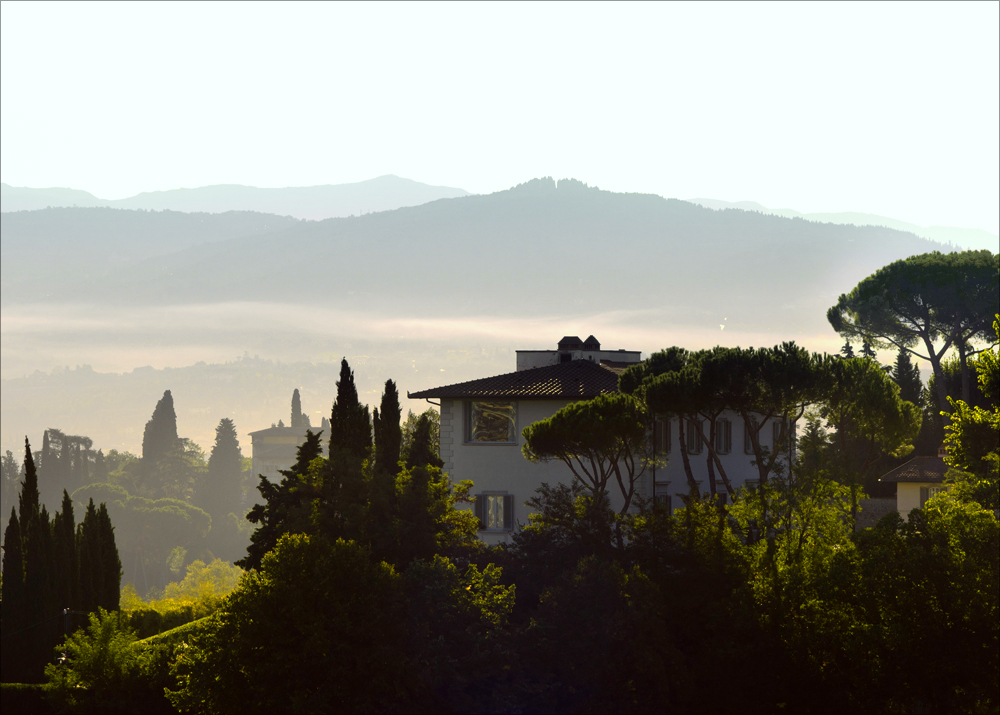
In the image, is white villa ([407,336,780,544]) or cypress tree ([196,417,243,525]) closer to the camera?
white villa ([407,336,780,544])

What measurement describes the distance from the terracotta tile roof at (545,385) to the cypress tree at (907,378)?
2968 centimetres

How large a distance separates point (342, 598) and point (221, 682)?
3776mm

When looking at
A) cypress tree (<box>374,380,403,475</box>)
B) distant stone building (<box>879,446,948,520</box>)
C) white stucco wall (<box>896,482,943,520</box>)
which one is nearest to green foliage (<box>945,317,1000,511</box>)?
cypress tree (<box>374,380,403,475</box>)

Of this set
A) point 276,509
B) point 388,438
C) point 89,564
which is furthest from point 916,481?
point 89,564

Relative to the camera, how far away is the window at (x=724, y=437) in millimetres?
44062

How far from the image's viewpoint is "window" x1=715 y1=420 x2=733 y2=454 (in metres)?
44.1

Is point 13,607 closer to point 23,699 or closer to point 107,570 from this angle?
point 107,570

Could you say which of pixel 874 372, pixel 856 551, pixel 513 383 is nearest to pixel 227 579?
pixel 513 383

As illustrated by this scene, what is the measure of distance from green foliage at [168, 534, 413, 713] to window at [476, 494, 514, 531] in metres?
13.3

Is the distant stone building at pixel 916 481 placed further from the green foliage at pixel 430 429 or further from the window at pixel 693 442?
the green foliage at pixel 430 429

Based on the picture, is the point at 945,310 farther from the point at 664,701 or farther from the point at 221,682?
the point at 221,682

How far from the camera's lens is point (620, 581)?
29.4 meters

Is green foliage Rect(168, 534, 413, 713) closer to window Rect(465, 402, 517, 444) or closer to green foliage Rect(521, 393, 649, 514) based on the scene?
green foliage Rect(521, 393, 649, 514)

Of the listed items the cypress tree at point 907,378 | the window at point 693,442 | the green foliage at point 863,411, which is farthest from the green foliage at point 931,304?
the window at point 693,442
